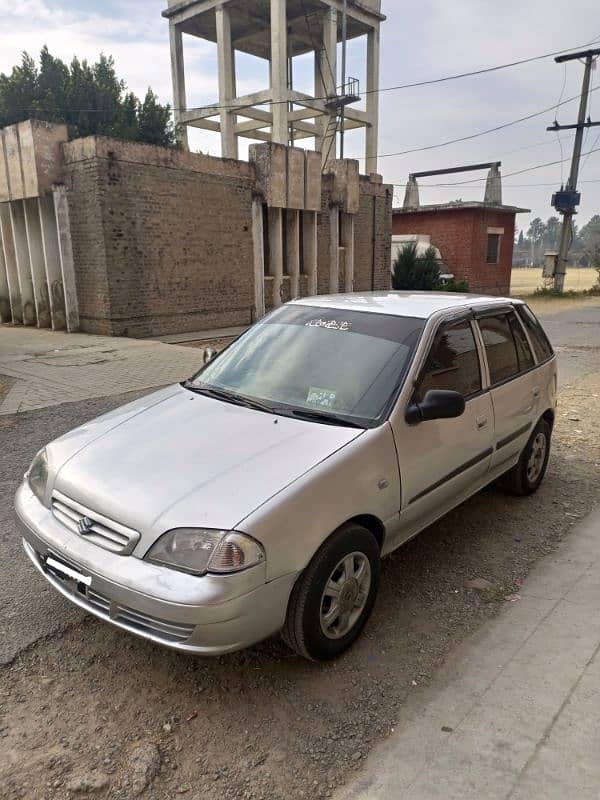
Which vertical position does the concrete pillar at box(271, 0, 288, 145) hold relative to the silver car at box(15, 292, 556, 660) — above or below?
above

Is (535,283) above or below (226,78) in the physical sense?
below

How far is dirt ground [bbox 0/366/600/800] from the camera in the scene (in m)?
2.05

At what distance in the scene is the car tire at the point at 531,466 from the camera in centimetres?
442

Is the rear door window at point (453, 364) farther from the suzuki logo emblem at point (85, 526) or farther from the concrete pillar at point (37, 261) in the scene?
the concrete pillar at point (37, 261)

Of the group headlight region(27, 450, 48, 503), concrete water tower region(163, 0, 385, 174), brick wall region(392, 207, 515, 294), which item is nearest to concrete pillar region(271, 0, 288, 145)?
concrete water tower region(163, 0, 385, 174)

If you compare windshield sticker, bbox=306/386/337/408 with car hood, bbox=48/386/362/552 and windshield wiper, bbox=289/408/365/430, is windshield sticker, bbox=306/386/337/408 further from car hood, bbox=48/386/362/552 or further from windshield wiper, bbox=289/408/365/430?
car hood, bbox=48/386/362/552

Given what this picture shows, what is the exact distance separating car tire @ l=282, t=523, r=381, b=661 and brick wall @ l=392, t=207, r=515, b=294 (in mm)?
24557

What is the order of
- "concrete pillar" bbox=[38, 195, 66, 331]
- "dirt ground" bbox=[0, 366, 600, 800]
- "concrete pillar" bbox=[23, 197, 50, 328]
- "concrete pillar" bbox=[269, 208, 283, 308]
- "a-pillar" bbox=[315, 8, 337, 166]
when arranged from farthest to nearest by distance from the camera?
"a-pillar" bbox=[315, 8, 337, 166] → "concrete pillar" bbox=[269, 208, 283, 308] → "concrete pillar" bbox=[23, 197, 50, 328] → "concrete pillar" bbox=[38, 195, 66, 331] → "dirt ground" bbox=[0, 366, 600, 800]

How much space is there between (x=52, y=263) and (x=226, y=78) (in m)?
19.0

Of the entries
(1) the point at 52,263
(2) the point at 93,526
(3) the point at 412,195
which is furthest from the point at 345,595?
(3) the point at 412,195

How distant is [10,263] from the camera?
46.2ft

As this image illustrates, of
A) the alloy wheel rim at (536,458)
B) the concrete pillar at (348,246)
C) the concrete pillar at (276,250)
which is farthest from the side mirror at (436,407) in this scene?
the concrete pillar at (348,246)

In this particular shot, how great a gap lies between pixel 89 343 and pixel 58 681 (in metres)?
9.71

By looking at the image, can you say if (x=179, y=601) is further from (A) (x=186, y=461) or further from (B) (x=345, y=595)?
(B) (x=345, y=595)
